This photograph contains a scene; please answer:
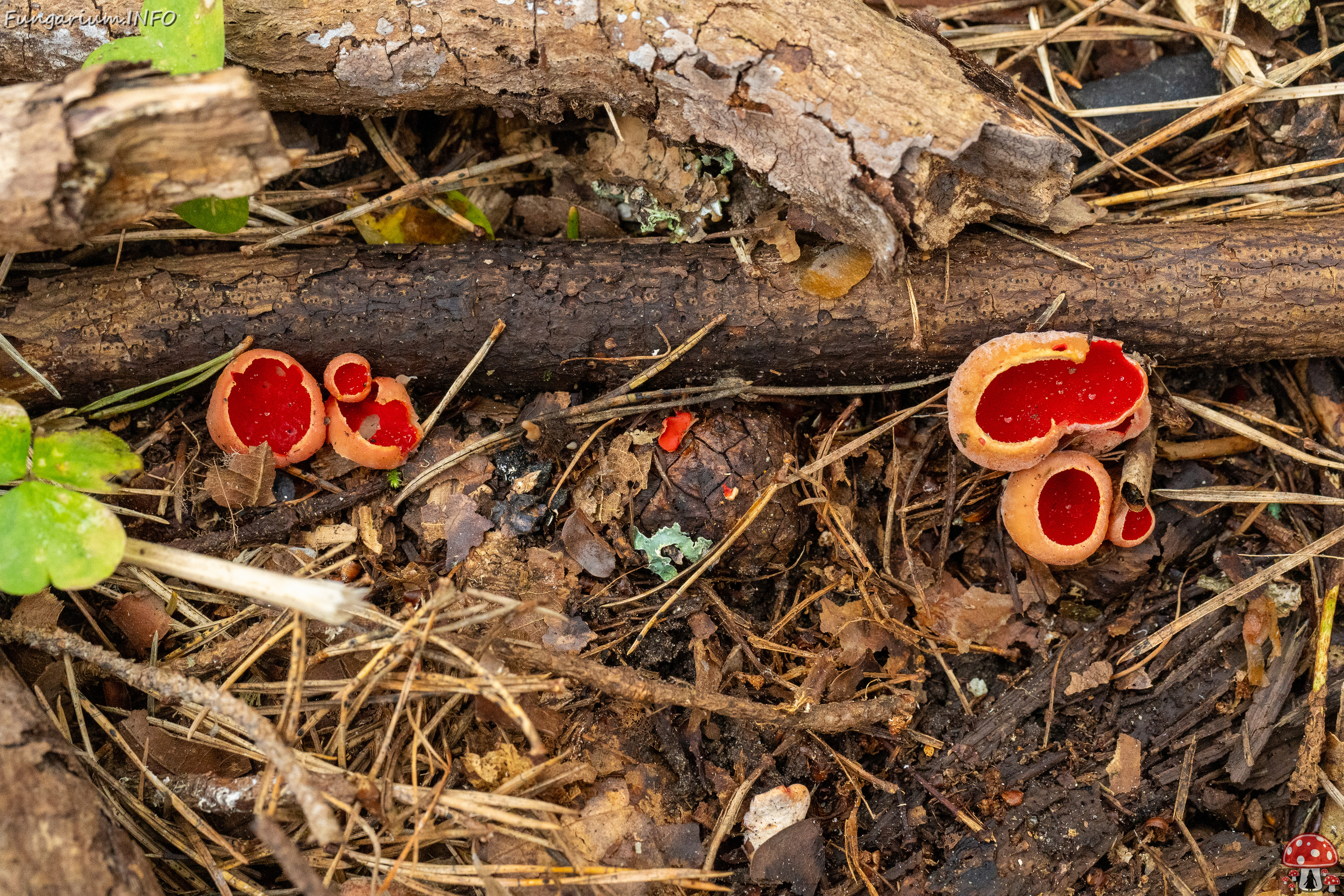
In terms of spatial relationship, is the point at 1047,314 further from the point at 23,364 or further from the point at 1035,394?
the point at 23,364

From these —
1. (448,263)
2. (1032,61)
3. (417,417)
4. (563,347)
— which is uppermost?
(1032,61)

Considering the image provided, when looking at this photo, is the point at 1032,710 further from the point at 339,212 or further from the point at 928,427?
the point at 339,212

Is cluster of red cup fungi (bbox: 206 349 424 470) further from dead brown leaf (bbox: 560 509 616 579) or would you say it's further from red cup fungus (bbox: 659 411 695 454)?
red cup fungus (bbox: 659 411 695 454)

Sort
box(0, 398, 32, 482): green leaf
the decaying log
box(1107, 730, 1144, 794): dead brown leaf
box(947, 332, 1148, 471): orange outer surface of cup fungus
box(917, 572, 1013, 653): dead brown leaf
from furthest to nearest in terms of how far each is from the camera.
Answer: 1. box(917, 572, 1013, 653): dead brown leaf
2. box(1107, 730, 1144, 794): dead brown leaf
3. box(947, 332, 1148, 471): orange outer surface of cup fungus
4. box(0, 398, 32, 482): green leaf
5. the decaying log

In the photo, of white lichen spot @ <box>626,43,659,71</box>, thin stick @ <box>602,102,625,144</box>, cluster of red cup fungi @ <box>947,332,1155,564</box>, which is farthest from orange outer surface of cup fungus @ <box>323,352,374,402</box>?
cluster of red cup fungi @ <box>947,332,1155,564</box>

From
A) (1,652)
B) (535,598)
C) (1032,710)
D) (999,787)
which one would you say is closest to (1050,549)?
(1032,710)
